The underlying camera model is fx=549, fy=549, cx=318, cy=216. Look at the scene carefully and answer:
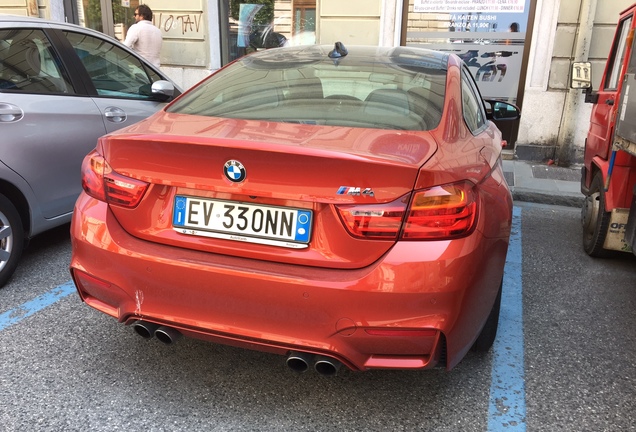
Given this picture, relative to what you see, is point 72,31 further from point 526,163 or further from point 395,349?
point 526,163

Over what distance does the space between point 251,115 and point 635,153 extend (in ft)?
7.87

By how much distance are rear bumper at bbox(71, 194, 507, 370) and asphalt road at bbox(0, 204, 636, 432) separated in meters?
0.42

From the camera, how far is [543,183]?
6578mm

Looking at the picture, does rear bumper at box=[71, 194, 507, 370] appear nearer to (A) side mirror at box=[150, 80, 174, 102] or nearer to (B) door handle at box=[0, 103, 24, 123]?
(B) door handle at box=[0, 103, 24, 123]

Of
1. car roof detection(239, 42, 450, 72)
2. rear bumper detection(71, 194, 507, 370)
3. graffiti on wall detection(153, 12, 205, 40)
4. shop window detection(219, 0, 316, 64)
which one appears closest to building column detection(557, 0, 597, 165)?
shop window detection(219, 0, 316, 64)

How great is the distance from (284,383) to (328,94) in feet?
4.55

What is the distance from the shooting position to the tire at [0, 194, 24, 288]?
333 centimetres

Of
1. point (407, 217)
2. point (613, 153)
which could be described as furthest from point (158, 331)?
point (613, 153)

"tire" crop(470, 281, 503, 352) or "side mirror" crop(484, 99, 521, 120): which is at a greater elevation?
"side mirror" crop(484, 99, 521, 120)

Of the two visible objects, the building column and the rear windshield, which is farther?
the building column

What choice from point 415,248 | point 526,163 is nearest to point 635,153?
point 415,248

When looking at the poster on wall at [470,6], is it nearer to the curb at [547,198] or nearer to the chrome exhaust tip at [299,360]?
the curb at [547,198]

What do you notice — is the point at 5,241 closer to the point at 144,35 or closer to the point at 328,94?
the point at 328,94

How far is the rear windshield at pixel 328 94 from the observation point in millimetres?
2406
